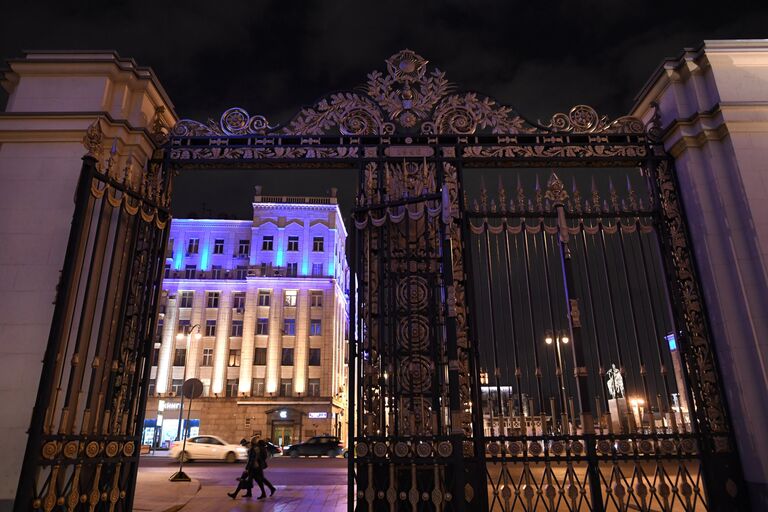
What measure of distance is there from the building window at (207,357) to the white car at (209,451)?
560 inches

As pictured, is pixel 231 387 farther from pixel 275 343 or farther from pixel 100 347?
pixel 100 347

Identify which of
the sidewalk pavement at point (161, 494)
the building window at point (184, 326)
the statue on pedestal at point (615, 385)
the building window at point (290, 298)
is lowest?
the sidewalk pavement at point (161, 494)

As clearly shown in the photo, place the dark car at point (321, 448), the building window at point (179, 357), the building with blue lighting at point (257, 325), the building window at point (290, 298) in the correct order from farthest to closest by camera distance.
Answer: the building window at point (290, 298) < the building window at point (179, 357) < the building with blue lighting at point (257, 325) < the dark car at point (321, 448)

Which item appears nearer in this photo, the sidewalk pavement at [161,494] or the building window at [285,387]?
the sidewalk pavement at [161,494]

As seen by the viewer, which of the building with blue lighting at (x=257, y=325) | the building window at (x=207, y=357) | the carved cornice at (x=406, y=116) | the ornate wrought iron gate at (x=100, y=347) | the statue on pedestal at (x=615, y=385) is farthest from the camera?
the building window at (x=207, y=357)

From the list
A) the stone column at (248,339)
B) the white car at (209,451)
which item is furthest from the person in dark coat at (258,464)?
the stone column at (248,339)

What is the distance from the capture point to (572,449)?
563 cm

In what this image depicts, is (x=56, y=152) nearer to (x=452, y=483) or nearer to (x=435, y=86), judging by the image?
(x=435, y=86)

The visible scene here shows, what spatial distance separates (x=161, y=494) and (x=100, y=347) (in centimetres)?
468

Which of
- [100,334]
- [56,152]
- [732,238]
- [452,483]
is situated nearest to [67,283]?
[100,334]

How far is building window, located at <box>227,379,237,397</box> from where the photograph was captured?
108 feet

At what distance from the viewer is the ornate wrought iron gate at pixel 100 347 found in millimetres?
4918

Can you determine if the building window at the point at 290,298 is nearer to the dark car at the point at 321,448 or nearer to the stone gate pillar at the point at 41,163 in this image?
the dark car at the point at 321,448

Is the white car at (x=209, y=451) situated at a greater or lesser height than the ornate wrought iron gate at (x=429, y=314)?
lesser
